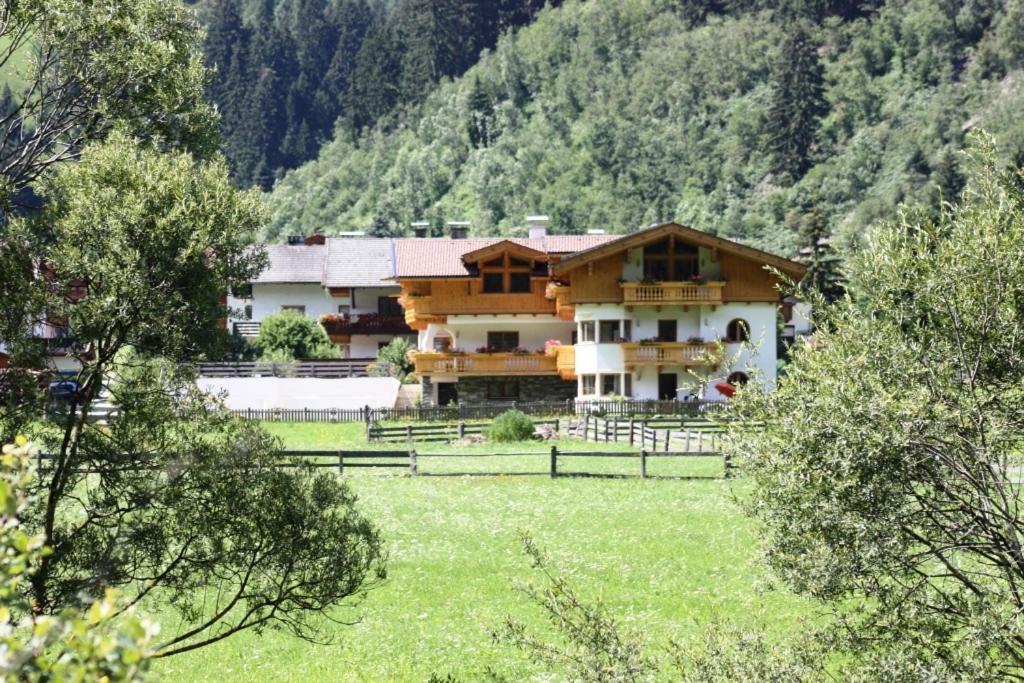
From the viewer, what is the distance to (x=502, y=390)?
6222 cm

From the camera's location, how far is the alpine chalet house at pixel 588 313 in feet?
186

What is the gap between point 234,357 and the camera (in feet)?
233

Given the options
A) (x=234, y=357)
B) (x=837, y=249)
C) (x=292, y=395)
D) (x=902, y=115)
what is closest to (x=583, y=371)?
(x=292, y=395)

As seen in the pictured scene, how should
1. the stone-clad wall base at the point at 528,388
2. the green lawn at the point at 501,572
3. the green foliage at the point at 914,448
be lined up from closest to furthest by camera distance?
the green foliage at the point at 914,448 < the green lawn at the point at 501,572 < the stone-clad wall base at the point at 528,388

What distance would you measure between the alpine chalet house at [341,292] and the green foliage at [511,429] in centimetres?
2934

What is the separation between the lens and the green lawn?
2038 cm

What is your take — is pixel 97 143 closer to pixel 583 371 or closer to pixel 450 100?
pixel 583 371

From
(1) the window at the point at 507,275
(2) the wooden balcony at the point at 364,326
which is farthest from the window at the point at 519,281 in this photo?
(2) the wooden balcony at the point at 364,326

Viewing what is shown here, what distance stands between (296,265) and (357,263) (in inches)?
267

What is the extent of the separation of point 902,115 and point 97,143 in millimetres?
127425

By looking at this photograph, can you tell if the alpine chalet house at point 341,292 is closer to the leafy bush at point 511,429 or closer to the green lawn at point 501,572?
the leafy bush at point 511,429

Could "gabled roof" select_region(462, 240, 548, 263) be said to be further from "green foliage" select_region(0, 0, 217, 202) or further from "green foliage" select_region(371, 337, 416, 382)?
"green foliage" select_region(0, 0, 217, 202)

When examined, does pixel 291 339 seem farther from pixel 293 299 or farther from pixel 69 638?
pixel 69 638

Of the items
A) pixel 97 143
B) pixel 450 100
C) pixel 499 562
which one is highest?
pixel 450 100
